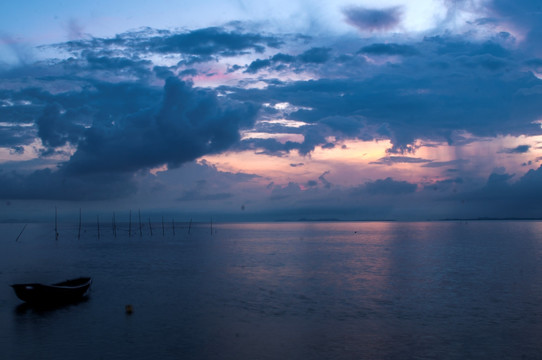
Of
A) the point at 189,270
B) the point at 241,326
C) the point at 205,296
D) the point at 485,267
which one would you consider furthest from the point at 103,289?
the point at 485,267

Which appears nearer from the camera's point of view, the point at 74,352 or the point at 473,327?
the point at 74,352

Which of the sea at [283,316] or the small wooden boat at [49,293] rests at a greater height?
the small wooden boat at [49,293]

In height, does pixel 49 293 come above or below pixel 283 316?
above

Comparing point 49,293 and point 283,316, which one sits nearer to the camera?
point 283,316

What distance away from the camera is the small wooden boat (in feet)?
106

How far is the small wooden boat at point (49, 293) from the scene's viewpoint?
32406 millimetres

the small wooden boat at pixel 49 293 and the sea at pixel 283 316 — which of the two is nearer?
the sea at pixel 283 316

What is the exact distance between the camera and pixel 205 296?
38.0m

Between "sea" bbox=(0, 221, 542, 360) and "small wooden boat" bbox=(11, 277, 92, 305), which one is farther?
"small wooden boat" bbox=(11, 277, 92, 305)

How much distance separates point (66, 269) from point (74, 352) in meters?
39.1

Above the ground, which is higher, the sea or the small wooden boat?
the small wooden boat

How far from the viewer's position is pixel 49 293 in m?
33.3

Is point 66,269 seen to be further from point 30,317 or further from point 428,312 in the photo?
point 428,312

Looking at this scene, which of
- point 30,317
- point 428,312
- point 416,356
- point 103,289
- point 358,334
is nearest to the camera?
point 416,356
